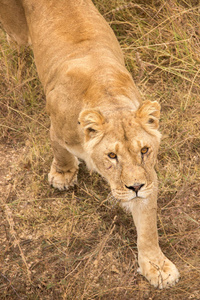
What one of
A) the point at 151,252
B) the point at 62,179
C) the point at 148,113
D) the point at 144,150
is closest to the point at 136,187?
the point at 144,150

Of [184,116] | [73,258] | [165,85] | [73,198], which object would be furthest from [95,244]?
[165,85]

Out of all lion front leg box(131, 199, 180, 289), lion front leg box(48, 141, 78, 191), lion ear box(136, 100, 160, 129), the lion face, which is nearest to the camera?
the lion face

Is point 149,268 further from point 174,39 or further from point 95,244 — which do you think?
point 174,39

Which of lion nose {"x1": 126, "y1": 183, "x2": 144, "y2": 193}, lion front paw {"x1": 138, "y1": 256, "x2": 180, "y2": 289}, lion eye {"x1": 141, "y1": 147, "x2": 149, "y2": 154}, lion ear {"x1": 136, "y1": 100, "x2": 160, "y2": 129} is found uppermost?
lion ear {"x1": 136, "y1": 100, "x2": 160, "y2": 129}

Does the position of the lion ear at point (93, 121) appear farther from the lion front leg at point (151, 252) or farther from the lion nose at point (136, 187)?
the lion front leg at point (151, 252)

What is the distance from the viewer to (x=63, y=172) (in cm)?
391

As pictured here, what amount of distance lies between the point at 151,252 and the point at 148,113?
108 centimetres

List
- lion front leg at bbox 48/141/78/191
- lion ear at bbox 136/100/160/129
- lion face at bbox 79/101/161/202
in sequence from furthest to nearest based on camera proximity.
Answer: lion front leg at bbox 48/141/78/191 < lion ear at bbox 136/100/160/129 < lion face at bbox 79/101/161/202

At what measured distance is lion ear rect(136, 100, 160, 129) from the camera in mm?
2756

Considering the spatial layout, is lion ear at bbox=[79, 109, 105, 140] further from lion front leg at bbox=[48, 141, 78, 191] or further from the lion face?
lion front leg at bbox=[48, 141, 78, 191]

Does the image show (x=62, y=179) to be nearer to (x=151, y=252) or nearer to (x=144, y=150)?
(x=151, y=252)

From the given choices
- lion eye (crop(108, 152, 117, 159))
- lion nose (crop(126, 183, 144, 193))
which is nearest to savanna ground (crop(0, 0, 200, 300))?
lion nose (crop(126, 183, 144, 193))

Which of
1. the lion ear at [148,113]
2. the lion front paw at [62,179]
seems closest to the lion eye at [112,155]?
the lion ear at [148,113]

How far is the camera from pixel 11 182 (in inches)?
160
